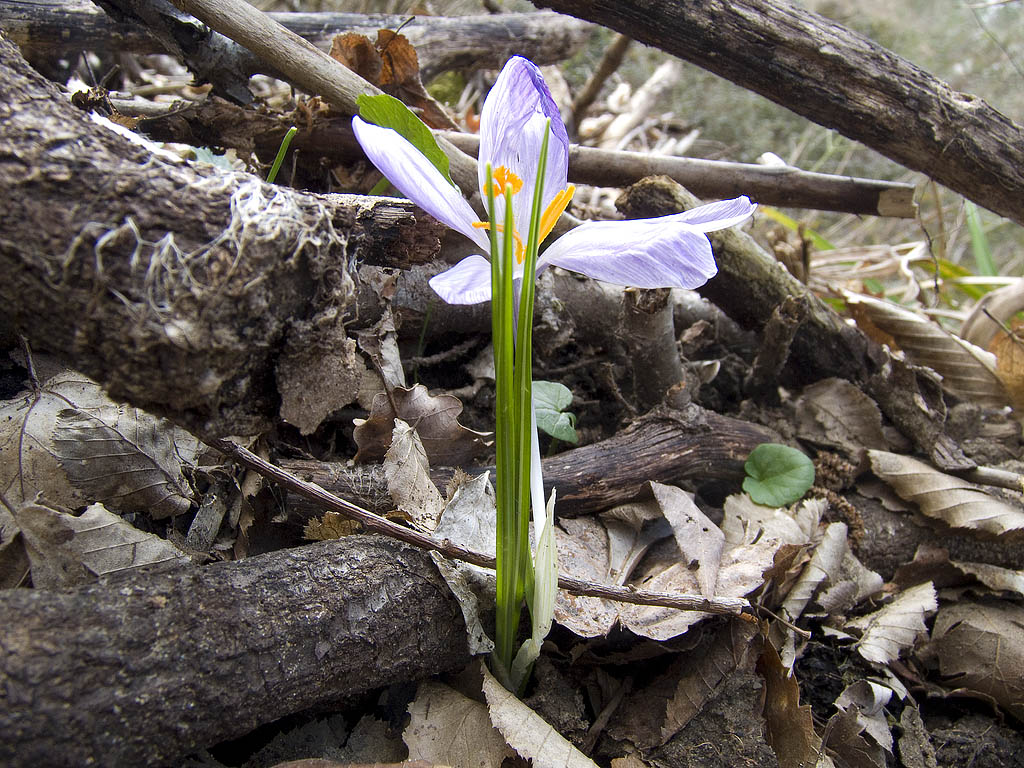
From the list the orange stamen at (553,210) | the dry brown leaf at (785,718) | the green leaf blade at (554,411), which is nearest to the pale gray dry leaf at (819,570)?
the dry brown leaf at (785,718)

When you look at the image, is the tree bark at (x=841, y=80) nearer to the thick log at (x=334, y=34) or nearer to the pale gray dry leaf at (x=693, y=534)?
the thick log at (x=334, y=34)

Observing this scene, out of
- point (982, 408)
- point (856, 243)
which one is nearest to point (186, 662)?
point (982, 408)

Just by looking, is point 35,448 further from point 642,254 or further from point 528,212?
point 642,254

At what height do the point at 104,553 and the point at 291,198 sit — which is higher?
the point at 291,198

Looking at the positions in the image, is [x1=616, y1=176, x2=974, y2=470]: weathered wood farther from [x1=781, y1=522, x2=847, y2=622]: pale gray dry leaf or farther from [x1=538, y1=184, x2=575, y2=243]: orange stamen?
[x1=538, y1=184, x2=575, y2=243]: orange stamen

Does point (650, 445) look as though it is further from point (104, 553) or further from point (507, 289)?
point (104, 553)

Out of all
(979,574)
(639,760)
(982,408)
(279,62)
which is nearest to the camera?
(639,760)

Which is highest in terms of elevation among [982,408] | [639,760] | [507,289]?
[507,289]
